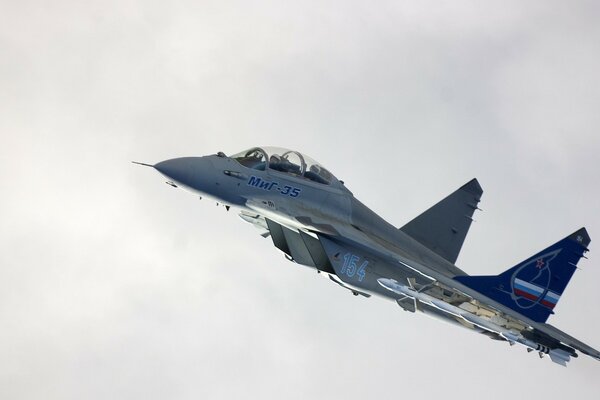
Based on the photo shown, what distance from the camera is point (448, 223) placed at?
25.2 metres

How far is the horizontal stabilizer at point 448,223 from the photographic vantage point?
24.8 m

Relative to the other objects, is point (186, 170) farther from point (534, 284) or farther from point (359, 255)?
point (534, 284)

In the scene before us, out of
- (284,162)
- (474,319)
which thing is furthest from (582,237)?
(284,162)

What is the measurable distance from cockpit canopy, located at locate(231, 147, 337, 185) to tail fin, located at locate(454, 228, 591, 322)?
12.7ft

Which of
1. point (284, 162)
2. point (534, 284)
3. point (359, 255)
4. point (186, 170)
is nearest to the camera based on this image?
point (186, 170)

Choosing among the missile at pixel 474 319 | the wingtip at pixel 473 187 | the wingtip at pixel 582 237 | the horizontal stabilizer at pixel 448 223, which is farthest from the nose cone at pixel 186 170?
the wingtip at pixel 473 187

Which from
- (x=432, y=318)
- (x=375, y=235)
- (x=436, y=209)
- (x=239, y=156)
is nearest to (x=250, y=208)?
(x=239, y=156)

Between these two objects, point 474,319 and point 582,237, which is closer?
point 474,319

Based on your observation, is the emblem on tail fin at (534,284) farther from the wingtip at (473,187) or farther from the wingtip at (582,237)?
the wingtip at (473,187)

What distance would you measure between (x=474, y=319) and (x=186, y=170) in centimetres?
665

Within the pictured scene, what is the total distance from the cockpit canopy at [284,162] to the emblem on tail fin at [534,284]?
4.67 m

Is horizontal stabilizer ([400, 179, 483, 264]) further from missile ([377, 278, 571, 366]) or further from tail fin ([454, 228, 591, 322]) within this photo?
missile ([377, 278, 571, 366])

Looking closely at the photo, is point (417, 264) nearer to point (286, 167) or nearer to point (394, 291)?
point (394, 291)

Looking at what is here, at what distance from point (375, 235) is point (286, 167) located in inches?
107
